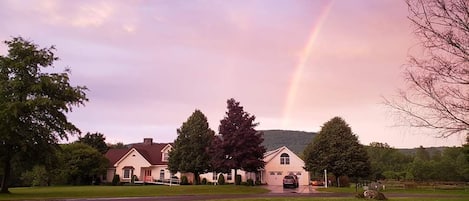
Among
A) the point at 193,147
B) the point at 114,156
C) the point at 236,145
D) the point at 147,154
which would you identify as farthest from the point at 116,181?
the point at 236,145

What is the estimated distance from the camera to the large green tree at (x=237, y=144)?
161 feet

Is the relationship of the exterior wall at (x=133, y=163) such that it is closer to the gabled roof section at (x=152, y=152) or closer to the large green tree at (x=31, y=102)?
the gabled roof section at (x=152, y=152)

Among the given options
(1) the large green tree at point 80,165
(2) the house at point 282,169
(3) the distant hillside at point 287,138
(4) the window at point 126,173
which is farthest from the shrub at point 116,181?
(3) the distant hillside at point 287,138

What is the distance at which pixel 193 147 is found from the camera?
5781 centimetres

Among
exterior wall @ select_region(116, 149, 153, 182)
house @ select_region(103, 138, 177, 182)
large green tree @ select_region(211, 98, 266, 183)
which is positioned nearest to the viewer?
large green tree @ select_region(211, 98, 266, 183)

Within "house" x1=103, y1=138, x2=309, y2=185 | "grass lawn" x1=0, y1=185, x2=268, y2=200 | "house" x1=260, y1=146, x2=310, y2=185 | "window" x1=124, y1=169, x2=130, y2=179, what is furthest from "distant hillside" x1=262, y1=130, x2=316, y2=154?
"grass lawn" x1=0, y1=185, x2=268, y2=200

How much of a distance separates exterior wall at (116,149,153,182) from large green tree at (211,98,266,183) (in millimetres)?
20813

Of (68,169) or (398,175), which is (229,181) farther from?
(398,175)

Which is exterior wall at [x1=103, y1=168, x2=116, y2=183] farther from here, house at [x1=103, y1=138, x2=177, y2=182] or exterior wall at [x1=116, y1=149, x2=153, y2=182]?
exterior wall at [x1=116, y1=149, x2=153, y2=182]

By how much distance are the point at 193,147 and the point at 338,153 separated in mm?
18158

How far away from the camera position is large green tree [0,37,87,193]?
3738cm

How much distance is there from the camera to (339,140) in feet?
181

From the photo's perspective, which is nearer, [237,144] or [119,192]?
[119,192]

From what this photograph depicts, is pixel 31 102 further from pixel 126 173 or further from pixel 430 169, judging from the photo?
pixel 430 169
